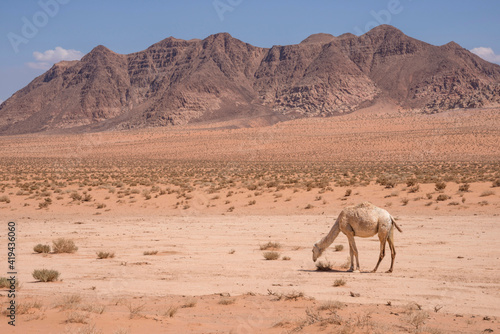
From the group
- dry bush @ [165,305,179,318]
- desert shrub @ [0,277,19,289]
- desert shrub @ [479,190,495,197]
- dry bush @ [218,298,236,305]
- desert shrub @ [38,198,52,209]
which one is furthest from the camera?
desert shrub @ [38,198,52,209]

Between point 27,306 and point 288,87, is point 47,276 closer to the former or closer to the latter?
point 27,306

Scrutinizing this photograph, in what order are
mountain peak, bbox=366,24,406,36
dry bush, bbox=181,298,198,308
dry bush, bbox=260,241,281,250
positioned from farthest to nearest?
mountain peak, bbox=366,24,406,36
dry bush, bbox=260,241,281,250
dry bush, bbox=181,298,198,308

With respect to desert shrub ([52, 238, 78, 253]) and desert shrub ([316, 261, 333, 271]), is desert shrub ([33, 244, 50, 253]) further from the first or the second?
desert shrub ([316, 261, 333, 271])

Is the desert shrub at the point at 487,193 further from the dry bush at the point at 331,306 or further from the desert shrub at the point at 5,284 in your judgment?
the desert shrub at the point at 5,284

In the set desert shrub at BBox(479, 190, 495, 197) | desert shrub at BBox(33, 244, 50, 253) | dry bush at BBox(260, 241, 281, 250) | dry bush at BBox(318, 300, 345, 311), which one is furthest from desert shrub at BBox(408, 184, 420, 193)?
dry bush at BBox(318, 300, 345, 311)

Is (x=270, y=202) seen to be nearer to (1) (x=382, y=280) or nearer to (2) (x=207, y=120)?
(1) (x=382, y=280)

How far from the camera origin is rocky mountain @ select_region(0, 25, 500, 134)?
15988 centimetres

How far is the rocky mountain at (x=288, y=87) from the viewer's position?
160 m

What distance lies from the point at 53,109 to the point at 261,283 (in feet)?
654

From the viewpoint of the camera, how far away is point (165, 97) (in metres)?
168

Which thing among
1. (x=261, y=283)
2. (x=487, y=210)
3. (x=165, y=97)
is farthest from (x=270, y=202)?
(x=165, y=97)

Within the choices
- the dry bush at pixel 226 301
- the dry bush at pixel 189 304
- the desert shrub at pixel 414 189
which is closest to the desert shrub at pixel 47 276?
the dry bush at pixel 189 304

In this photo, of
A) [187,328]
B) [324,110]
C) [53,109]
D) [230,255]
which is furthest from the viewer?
[53,109]

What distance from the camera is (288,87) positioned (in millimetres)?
179250
